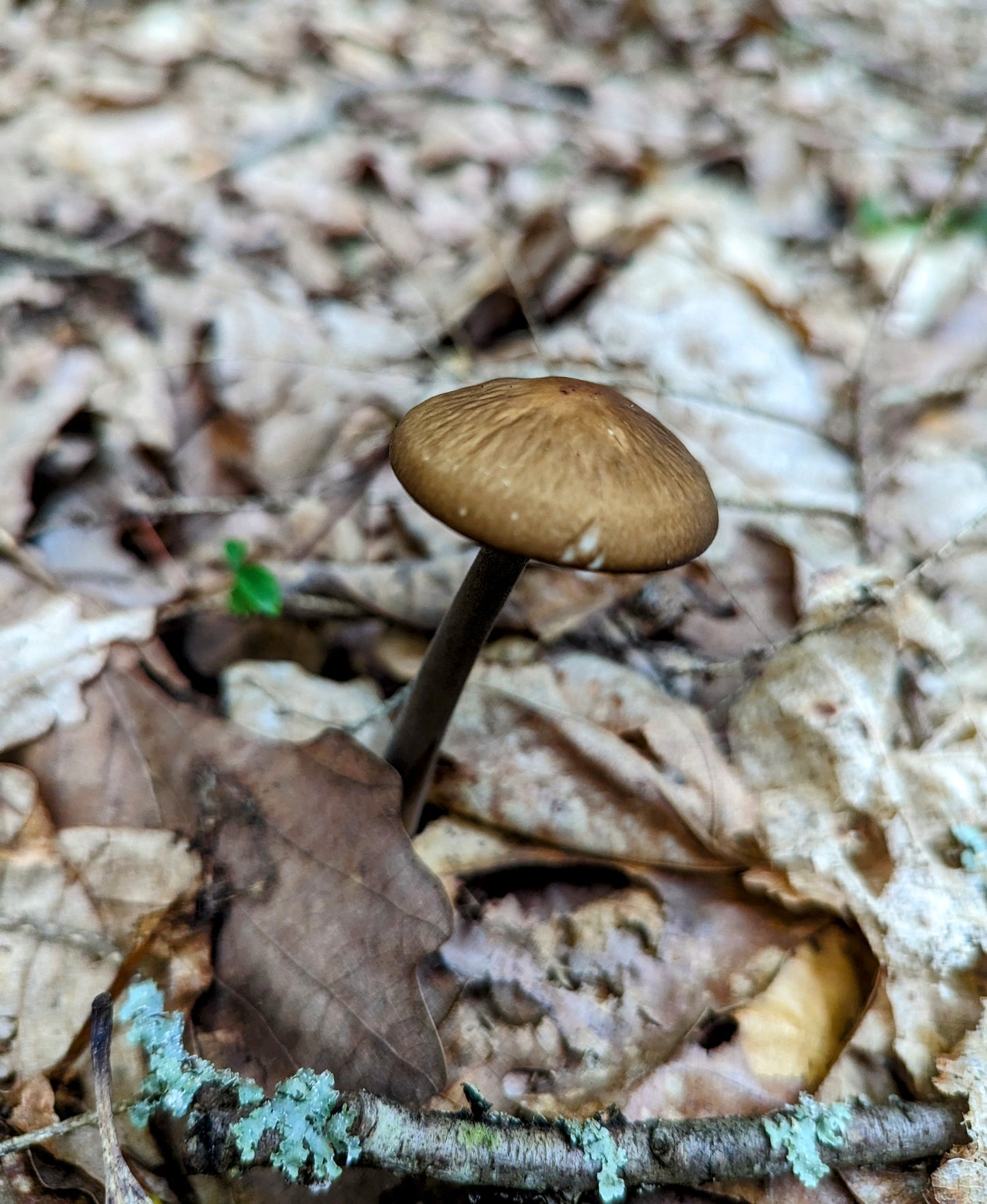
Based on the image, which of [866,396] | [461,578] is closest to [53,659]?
[461,578]

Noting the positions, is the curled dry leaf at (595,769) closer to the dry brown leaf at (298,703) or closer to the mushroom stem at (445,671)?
the mushroom stem at (445,671)

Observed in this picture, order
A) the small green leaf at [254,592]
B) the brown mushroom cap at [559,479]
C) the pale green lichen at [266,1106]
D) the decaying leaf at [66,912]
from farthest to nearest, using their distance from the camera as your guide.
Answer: the small green leaf at [254,592] < the decaying leaf at [66,912] < the brown mushroom cap at [559,479] < the pale green lichen at [266,1106]

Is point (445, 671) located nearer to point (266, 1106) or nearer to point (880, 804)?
point (266, 1106)

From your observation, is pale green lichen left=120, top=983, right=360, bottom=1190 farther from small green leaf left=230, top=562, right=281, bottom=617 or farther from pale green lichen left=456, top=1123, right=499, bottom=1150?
small green leaf left=230, top=562, right=281, bottom=617

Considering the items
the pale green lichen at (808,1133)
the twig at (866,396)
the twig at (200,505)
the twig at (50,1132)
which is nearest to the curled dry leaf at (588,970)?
the pale green lichen at (808,1133)

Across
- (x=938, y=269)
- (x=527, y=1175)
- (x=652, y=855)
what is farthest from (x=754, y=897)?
(x=938, y=269)

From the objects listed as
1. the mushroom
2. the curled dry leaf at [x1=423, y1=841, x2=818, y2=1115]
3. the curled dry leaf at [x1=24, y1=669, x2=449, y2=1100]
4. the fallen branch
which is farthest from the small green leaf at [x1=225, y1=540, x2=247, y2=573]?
the fallen branch
